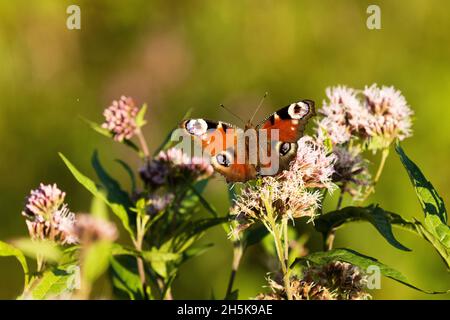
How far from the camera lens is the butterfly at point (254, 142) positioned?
213 cm

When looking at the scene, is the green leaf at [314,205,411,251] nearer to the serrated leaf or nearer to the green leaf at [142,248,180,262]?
the green leaf at [142,248,180,262]

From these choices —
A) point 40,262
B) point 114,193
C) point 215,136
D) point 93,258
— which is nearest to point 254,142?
point 215,136

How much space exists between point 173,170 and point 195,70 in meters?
2.93

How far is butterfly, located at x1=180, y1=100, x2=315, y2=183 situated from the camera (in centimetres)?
213

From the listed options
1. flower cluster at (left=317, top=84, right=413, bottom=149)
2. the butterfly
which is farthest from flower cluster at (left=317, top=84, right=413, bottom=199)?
the butterfly

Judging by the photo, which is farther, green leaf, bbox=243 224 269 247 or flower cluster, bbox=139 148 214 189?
flower cluster, bbox=139 148 214 189

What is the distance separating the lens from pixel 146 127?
5.39 m

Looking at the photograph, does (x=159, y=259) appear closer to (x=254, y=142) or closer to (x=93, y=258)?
(x=254, y=142)

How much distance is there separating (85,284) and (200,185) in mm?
1719

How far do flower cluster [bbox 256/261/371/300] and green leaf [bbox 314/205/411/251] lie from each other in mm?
123

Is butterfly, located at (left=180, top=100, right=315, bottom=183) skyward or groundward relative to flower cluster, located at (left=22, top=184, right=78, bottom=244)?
skyward

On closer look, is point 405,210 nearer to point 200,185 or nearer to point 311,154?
point 200,185

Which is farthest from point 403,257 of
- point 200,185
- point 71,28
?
point 71,28

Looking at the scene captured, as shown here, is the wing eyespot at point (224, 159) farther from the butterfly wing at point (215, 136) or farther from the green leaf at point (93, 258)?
the green leaf at point (93, 258)
